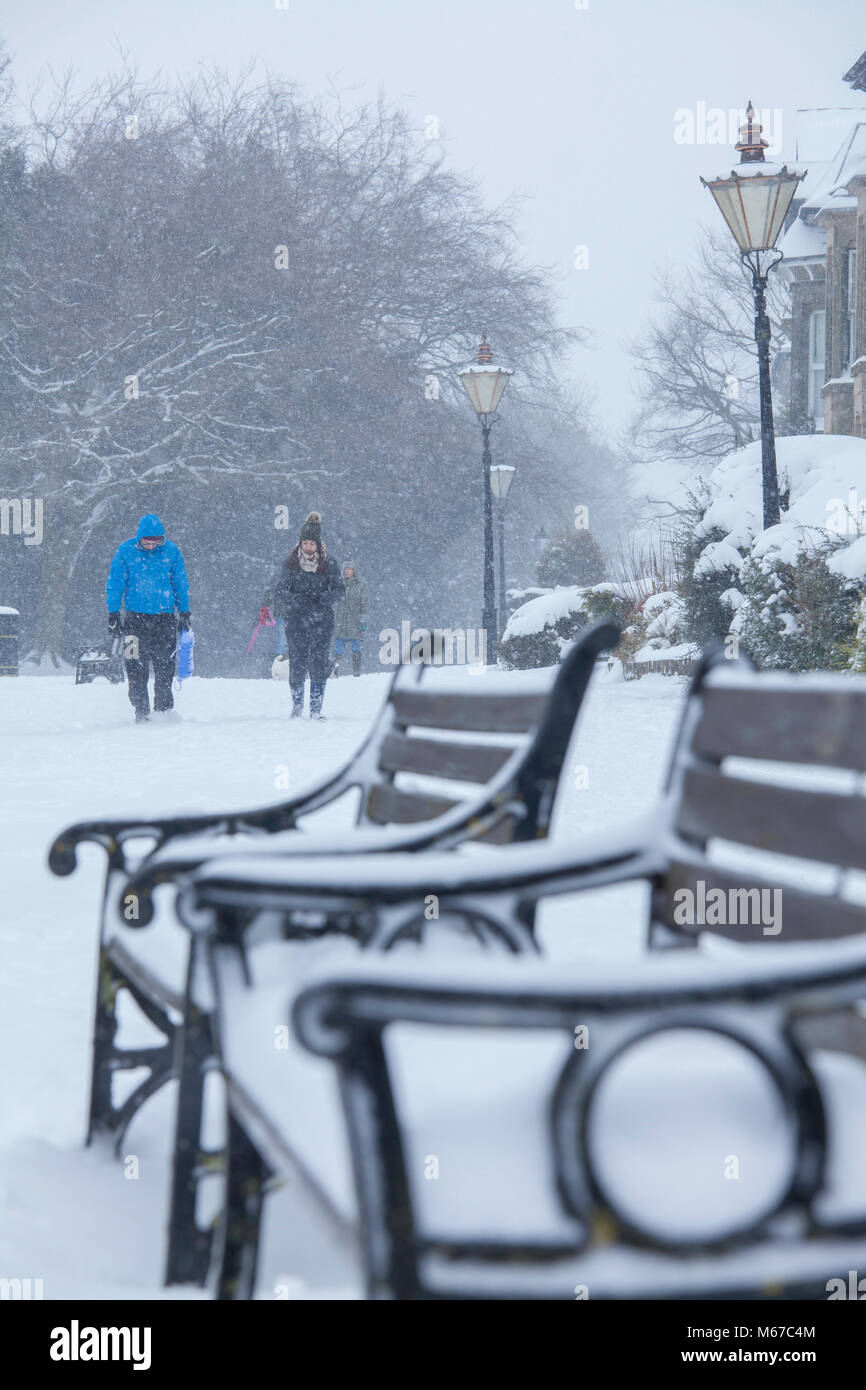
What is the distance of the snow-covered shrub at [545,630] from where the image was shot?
20.6 m

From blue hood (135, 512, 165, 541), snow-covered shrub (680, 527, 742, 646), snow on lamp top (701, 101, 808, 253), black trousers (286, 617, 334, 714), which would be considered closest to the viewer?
snow on lamp top (701, 101, 808, 253)

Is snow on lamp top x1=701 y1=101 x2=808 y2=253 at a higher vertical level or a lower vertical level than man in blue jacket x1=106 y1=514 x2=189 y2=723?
higher

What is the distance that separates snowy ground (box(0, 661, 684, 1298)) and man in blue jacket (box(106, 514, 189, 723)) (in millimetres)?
649

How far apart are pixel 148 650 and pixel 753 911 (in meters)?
10.7

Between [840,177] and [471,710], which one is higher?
[840,177]

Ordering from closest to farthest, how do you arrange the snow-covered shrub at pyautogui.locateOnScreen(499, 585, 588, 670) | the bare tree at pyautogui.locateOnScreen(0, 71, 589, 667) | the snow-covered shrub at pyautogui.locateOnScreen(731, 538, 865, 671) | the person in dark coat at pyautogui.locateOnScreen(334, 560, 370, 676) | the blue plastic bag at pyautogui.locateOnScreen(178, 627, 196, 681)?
the snow-covered shrub at pyautogui.locateOnScreen(731, 538, 865, 671) → the blue plastic bag at pyautogui.locateOnScreen(178, 627, 196, 681) → the snow-covered shrub at pyautogui.locateOnScreen(499, 585, 588, 670) → the person in dark coat at pyautogui.locateOnScreen(334, 560, 370, 676) → the bare tree at pyautogui.locateOnScreen(0, 71, 589, 667)

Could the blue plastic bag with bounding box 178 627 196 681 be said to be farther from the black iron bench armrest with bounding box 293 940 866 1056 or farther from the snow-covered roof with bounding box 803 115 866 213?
the snow-covered roof with bounding box 803 115 866 213

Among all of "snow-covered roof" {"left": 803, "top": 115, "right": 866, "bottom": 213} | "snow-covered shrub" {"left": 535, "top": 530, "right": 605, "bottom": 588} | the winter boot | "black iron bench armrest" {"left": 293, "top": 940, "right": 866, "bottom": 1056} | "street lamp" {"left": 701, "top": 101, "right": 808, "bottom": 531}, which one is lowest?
the winter boot

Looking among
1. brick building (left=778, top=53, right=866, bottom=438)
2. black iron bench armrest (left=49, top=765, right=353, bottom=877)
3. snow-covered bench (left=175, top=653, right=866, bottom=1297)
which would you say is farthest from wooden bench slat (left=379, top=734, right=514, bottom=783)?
brick building (left=778, top=53, right=866, bottom=438)

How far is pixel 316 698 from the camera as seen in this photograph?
13.2m

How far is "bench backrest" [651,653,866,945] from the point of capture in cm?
197

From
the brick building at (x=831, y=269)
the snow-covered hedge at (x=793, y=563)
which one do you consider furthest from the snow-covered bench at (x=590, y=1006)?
the brick building at (x=831, y=269)

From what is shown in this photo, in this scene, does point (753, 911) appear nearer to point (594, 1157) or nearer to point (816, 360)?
point (594, 1157)

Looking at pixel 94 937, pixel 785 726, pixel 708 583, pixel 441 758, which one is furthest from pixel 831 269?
pixel 785 726
